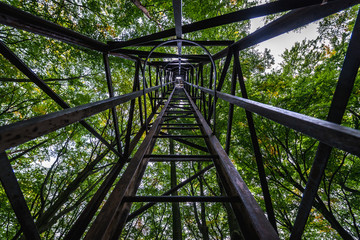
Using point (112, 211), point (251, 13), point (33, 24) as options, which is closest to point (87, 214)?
point (112, 211)

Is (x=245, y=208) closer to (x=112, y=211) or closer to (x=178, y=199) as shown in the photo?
(x=178, y=199)

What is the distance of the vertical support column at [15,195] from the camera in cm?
82

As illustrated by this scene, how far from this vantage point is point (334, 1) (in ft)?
3.63

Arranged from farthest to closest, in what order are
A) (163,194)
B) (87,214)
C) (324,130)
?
(163,194) → (87,214) → (324,130)

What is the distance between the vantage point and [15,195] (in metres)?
0.88

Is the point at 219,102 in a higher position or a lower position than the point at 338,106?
higher

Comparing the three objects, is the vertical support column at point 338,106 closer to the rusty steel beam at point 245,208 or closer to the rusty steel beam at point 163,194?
the rusty steel beam at point 245,208

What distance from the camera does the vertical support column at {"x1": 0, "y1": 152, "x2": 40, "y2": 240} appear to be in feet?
2.68

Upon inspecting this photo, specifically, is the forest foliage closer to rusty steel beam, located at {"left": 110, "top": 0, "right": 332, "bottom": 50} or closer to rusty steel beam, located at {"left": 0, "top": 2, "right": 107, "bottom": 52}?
rusty steel beam, located at {"left": 0, "top": 2, "right": 107, "bottom": 52}

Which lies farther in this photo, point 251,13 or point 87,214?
point 87,214

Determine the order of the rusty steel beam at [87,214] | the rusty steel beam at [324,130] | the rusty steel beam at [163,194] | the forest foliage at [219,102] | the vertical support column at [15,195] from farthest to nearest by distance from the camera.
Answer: the forest foliage at [219,102] < the rusty steel beam at [163,194] < the rusty steel beam at [87,214] < the vertical support column at [15,195] < the rusty steel beam at [324,130]

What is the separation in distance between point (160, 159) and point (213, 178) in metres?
7.40

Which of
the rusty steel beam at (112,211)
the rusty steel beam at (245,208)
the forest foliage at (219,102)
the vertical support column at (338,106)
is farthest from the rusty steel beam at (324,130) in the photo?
the forest foliage at (219,102)

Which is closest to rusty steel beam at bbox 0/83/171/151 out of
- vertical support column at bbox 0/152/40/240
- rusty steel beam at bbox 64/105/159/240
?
vertical support column at bbox 0/152/40/240
